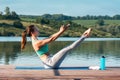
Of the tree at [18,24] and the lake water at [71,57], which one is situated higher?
the lake water at [71,57]

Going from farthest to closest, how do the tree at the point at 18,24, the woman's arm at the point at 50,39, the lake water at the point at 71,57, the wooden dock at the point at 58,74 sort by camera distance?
the tree at the point at 18,24, the lake water at the point at 71,57, the woman's arm at the point at 50,39, the wooden dock at the point at 58,74

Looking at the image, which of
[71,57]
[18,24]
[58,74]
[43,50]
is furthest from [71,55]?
[18,24]

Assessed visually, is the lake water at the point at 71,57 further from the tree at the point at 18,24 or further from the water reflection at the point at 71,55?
the tree at the point at 18,24

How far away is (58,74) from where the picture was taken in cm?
1390

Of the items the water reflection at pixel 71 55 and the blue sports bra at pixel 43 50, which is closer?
the blue sports bra at pixel 43 50

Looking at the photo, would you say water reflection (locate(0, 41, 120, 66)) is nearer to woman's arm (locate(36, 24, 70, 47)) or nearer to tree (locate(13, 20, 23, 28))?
woman's arm (locate(36, 24, 70, 47))

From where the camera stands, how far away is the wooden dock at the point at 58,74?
44.5 ft

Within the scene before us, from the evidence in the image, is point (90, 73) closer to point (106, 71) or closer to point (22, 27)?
point (106, 71)

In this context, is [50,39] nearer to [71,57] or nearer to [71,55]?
[71,57]

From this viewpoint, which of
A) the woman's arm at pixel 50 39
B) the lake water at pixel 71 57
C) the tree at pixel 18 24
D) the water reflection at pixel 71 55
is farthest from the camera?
the tree at pixel 18 24

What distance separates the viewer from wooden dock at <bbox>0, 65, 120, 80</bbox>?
13578 millimetres

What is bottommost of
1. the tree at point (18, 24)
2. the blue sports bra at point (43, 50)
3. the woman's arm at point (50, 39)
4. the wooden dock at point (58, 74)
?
the tree at point (18, 24)

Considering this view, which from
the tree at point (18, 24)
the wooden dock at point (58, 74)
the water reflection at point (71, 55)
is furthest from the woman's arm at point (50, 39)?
the tree at point (18, 24)

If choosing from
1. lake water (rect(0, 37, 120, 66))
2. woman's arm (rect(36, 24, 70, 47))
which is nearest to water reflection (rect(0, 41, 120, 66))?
lake water (rect(0, 37, 120, 66))
